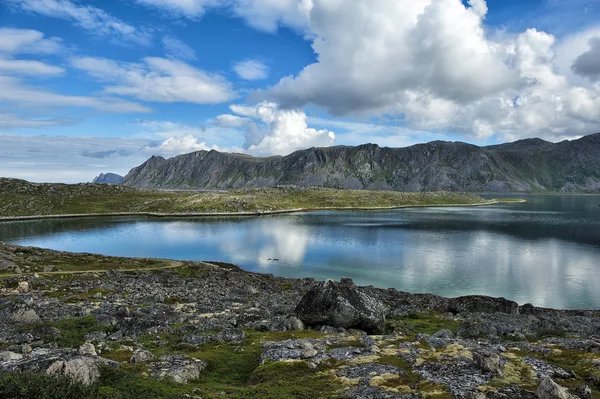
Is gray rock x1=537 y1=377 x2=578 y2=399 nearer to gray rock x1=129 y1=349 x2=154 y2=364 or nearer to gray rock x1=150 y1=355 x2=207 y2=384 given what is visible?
gray rock x1=150 y1=355 x2=207 y2=384

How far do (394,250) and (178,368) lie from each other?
90336 mm

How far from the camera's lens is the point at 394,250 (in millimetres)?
103562

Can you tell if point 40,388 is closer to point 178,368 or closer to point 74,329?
point 178,368

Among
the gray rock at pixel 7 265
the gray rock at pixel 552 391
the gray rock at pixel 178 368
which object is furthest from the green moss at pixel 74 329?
the gray rock at pixel 7 265

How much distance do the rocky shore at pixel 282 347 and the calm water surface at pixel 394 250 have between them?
2103 centimetres

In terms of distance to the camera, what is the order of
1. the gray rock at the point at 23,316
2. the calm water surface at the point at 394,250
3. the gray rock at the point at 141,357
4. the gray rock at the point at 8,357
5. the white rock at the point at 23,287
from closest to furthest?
the gray rock at the point at 8,357, the gray rock at the point at 141,357, the gray rock at the point at 23,316, the white rock at the point at 23,287, the calm water surface at the point at 394,250

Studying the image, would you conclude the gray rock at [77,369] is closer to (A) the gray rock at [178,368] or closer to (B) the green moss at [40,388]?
(B) the green moss at [40,388]

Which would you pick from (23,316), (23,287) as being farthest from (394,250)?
(23,316)

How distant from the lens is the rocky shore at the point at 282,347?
17.7 metres

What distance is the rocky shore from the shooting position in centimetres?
1767

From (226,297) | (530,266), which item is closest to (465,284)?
(530,266)

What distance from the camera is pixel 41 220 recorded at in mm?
194500

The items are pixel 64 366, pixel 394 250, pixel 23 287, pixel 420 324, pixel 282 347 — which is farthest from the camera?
pixel 394 250

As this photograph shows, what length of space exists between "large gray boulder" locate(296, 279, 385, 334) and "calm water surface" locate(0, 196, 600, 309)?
36.3m
